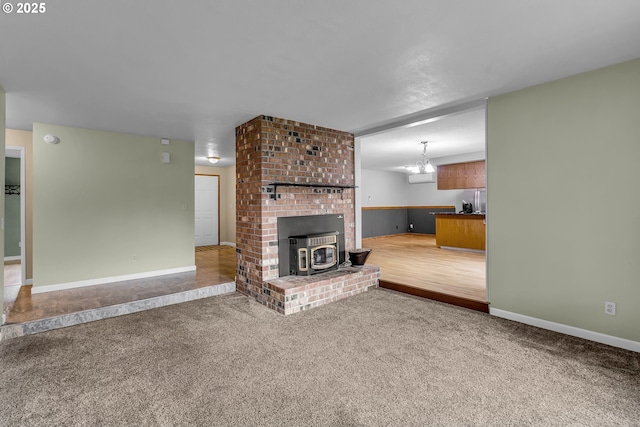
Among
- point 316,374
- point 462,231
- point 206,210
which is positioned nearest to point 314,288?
point 316,374

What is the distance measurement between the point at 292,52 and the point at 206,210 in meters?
6.53

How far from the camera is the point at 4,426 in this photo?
1726 millimetres

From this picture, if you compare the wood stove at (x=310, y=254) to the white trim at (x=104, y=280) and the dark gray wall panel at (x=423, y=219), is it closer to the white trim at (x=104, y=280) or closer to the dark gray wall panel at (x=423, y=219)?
the white trim at (x=104, y=280)

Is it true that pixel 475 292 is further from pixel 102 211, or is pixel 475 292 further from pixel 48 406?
pixel 102 211

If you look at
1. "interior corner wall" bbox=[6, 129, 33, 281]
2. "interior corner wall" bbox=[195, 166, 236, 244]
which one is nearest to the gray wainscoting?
"interior corner wall" bbox=[195, 166, 236, 244]

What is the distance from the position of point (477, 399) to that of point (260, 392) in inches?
52.9

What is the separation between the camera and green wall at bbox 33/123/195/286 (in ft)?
13.8

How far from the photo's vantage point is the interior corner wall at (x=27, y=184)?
4.34 m

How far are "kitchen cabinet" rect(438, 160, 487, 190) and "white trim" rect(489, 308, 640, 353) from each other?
5220 millimetres

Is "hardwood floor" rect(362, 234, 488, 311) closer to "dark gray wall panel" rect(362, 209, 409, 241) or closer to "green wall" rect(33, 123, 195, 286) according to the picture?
"dark gray wall panel" rect(362, 209, 409, 241)

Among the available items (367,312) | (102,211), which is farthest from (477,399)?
(102,211)

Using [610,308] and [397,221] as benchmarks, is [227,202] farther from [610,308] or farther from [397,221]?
[610,308]

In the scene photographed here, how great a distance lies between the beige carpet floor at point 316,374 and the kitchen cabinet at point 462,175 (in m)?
5.36

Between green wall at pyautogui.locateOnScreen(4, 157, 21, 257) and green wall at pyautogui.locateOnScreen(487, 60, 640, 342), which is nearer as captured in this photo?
green wall at pyautogui.locateOnScreen(487, 60, 640, 342)
